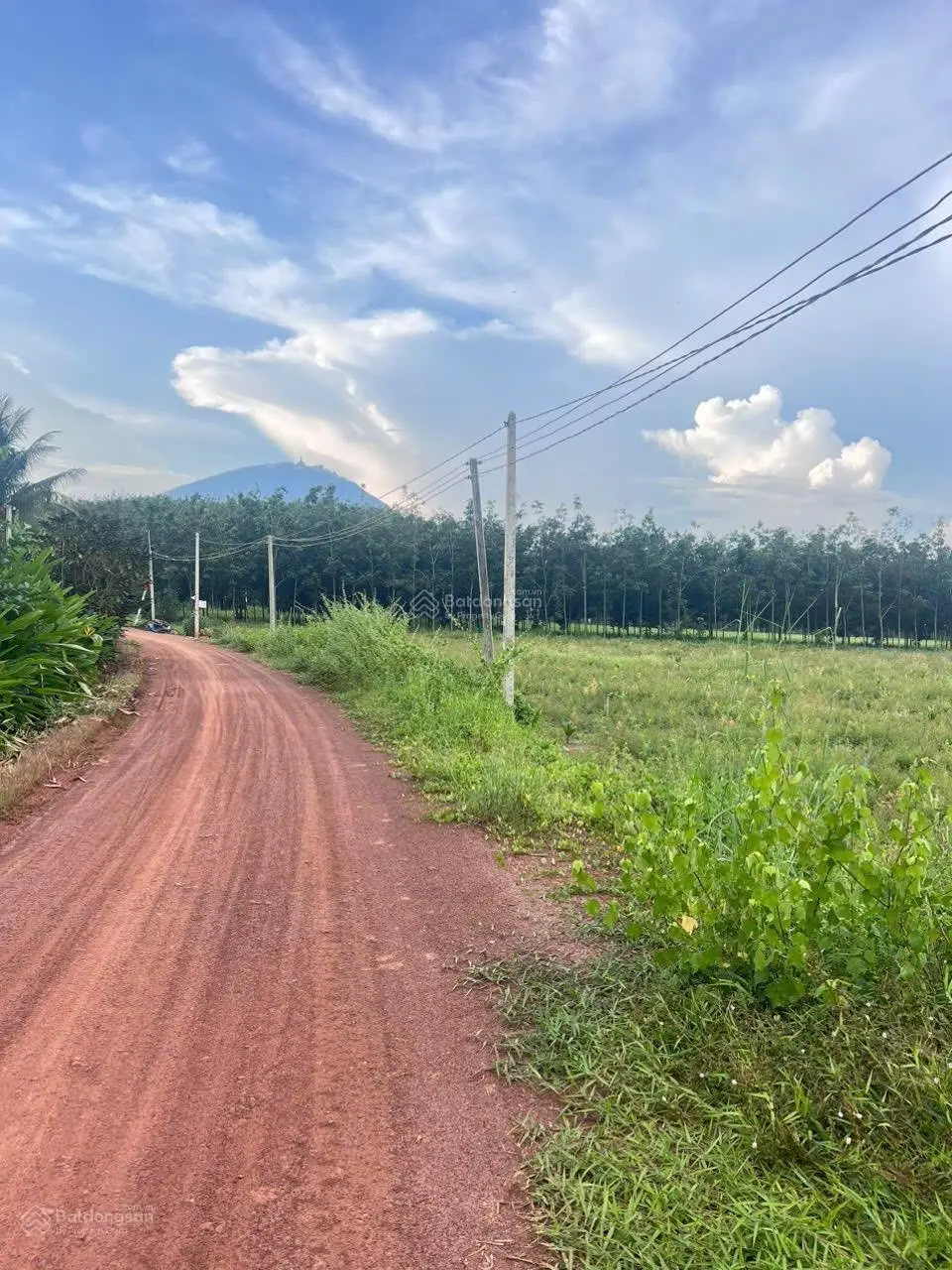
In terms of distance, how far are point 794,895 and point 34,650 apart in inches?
335

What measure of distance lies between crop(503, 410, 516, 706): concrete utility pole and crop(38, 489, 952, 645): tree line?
3268 cm

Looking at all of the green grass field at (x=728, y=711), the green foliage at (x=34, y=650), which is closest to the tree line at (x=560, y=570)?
the green grass field at (x=728, y=711)

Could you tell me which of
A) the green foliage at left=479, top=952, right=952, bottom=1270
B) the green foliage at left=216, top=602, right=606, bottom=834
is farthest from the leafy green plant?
the green foliage at left=216, top=602, right=606, bottom=834

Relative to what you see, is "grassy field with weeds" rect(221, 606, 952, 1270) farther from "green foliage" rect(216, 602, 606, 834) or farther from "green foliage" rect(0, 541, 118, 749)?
"green foliage" rect(0, 541, 118, 749)

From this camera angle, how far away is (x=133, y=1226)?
6.12 feet

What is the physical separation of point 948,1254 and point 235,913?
3070 millimetres

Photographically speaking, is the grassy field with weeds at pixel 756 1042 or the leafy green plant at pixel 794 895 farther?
the leafy green plant at pixel 794 895

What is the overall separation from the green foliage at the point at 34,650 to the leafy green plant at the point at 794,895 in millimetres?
6566

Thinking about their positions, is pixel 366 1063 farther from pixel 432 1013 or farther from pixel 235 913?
pixel 235 913

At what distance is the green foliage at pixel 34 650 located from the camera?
7.54 m

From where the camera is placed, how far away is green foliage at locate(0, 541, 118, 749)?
7539 mm

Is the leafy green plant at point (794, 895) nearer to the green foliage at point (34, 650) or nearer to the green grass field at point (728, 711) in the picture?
the green grass field at point (728, 711)

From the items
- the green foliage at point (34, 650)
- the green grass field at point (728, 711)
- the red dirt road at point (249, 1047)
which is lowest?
the red dirt road at point (249, 1047)

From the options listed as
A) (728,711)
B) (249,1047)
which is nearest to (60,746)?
(249,1047)
